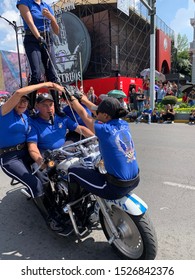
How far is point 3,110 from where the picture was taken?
3.06 m

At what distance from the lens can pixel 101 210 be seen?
2742mm

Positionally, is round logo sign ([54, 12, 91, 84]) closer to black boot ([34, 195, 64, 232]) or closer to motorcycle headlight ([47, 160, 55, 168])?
black boot ([34, 195, 64, 232])

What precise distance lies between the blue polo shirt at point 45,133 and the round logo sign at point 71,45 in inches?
780

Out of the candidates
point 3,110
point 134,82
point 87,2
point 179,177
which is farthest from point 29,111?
point 87,2

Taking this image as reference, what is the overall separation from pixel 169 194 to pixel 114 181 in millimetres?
2085

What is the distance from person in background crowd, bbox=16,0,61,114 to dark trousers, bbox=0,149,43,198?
0.84 meters

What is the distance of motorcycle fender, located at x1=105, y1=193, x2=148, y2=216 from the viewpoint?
7.84 ft

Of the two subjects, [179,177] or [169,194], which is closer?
[169,194]

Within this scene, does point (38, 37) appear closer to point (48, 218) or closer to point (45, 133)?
point (45, 133)

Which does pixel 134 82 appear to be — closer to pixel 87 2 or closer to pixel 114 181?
pixel 87 2

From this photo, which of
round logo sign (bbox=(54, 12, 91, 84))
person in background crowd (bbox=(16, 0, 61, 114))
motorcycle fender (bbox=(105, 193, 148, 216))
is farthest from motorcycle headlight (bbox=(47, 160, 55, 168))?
round logo sign (bbox=(54, 12, 91, 84))

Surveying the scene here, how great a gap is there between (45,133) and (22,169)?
53cm

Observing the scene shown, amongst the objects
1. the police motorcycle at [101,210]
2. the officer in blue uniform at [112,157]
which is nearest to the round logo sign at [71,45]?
the police motorcycle at [101,210]

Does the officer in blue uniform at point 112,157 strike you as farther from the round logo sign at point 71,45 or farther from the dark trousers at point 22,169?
the round logo sign at point 71,45
